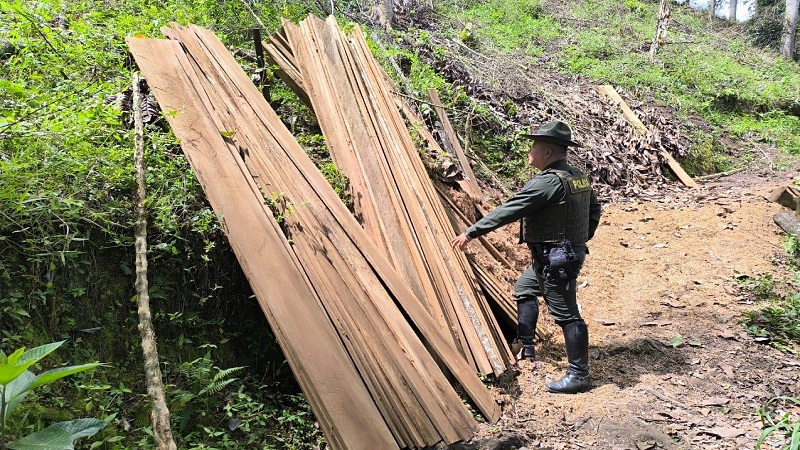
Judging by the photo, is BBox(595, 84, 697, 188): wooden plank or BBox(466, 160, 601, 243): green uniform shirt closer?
BBox(466, 160, 601, 243): green uniform shirt

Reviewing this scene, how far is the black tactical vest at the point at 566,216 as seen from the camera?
342cm

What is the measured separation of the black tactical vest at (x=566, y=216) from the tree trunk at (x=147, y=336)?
2.37 m

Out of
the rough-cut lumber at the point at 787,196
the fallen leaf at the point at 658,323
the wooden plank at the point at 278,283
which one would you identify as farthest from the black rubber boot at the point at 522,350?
the rough-cut lumber at the point at 787,196

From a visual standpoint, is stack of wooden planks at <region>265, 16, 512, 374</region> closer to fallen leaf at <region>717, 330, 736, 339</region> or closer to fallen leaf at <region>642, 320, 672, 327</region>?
fallen leaf at <region>642, 320, 672, 327</region>

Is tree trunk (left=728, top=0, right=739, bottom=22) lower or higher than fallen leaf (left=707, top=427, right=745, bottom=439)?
higher

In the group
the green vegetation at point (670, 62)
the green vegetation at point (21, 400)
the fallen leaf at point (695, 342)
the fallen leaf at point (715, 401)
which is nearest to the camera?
the green vegetation at point (21, 400)

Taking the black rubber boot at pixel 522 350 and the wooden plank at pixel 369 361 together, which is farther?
the black rubber boot at pixel 522 350

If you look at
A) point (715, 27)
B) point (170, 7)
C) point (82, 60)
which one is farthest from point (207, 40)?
point (715, 27)

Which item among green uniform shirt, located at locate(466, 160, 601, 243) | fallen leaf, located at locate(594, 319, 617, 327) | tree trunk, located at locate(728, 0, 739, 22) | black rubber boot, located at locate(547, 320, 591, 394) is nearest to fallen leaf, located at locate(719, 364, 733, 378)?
fallen leaf, located at locate(594, 319, 617, 327)

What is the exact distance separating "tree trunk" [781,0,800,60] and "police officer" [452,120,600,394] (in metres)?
17.4

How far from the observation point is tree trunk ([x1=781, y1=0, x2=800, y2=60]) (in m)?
16.2

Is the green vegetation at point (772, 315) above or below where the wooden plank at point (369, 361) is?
below

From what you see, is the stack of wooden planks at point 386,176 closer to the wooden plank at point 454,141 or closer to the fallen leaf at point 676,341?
the wooden plank at point 454,141

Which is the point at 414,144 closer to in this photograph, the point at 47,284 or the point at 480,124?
the point at 480,124
